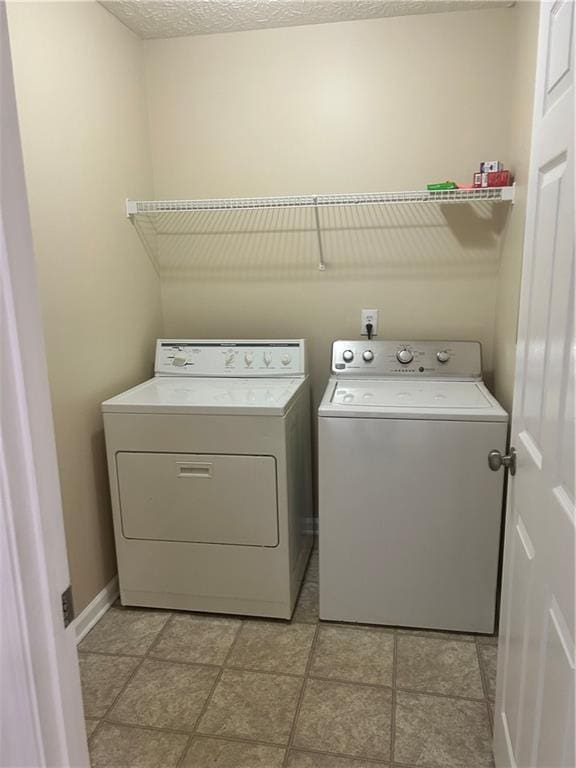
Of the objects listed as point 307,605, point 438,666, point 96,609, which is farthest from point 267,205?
point 438,666

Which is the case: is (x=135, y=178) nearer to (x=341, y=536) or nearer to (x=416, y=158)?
(x=416, y=158)

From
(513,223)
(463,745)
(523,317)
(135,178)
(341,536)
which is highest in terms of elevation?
(135,178)

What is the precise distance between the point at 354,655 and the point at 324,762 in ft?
1.53

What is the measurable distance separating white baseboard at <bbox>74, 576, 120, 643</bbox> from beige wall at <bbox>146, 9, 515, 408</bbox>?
1325 mm

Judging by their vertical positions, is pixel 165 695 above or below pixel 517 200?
below

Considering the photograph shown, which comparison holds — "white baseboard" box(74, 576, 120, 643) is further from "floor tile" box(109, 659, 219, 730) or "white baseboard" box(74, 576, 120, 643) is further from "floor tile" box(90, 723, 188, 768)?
"floor tile" box(90, 723, 188, 768)

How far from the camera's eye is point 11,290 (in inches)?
24.6

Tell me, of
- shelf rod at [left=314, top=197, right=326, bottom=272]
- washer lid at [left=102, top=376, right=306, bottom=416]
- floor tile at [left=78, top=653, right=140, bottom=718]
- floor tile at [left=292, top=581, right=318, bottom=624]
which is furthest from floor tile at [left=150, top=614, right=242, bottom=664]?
shelf rod at [left=314, top=197, right=326, bottom=272]

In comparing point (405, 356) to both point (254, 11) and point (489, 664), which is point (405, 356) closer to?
point (489, 664)

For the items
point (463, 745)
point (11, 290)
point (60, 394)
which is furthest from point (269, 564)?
point (11, 290)

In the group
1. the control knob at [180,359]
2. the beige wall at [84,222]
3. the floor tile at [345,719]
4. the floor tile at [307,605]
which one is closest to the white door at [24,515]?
the floor tile at [345,719]

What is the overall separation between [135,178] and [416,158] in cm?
130

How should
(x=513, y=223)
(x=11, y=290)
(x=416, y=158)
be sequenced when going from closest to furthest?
(x=11, y=290)
(x=513, y=223)
(x=416, y=158)

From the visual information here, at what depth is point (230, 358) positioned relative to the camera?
256cm
